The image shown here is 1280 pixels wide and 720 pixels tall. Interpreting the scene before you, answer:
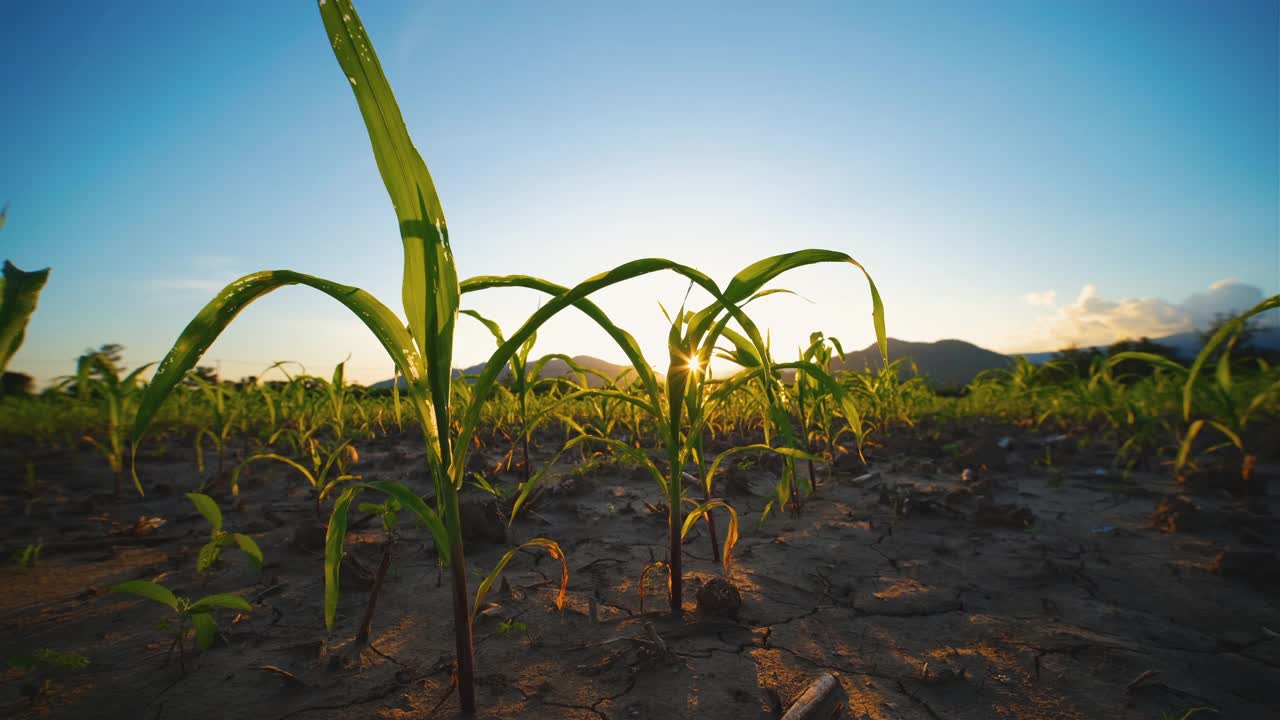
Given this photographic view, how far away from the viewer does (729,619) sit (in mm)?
1301

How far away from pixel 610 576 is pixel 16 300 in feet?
4.63

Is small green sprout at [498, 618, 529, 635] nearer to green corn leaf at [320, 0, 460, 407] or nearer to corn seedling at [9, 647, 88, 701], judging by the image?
green corn leaf at [320, 0, 460, 407]

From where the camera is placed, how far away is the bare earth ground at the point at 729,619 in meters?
1.01

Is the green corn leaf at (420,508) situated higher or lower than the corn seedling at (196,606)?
higher

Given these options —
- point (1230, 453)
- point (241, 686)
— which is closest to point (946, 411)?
point (1230, 453)

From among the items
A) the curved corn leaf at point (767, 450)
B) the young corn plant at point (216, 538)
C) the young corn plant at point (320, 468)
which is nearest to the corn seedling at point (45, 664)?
the young corn plant at point (216, 538)

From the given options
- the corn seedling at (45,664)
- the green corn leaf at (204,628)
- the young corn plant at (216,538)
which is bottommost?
the corn seedling at (45,664)

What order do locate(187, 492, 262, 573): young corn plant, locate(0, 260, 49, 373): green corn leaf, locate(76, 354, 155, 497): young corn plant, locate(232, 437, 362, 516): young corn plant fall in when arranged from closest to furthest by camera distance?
locate(0, 260, 49, 373): green corn leaf → locate(187, 492, 262, 573): young corn plant → locate(232, 437, 362, 516): young corn plant → locate(76, 354, 155, 497): young corn plant

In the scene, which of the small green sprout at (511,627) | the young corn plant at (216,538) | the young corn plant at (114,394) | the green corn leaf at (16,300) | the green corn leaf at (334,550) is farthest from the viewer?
→ the young corn plant at (114,394)

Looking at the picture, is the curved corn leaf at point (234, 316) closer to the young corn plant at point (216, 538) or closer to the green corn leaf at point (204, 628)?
the young corn plant at point (216, 538)

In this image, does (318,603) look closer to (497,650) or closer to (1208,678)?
(497,650)

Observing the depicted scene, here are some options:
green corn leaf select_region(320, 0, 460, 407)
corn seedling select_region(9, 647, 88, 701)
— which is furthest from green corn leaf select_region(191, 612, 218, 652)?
green corn leaf select_region(320, 0, 460, 407)

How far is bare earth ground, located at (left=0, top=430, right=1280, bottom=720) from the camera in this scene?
1008 millimetres

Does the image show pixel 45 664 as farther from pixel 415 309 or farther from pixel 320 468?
pixel 320 468
